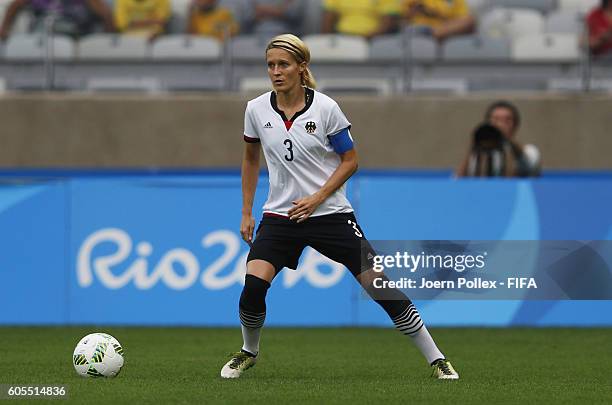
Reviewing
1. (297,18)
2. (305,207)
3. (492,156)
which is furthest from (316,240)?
(297,18)

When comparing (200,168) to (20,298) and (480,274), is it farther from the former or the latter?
(480,274)

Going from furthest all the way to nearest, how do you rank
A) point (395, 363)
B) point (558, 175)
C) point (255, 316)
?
point (558, 175), point (395, 363), point (255, 316)

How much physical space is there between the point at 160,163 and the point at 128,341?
5.74 meters

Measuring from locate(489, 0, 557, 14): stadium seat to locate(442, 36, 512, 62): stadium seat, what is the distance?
581mm

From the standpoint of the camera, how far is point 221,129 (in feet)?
51.3

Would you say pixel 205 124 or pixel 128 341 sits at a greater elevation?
pixel 205 124

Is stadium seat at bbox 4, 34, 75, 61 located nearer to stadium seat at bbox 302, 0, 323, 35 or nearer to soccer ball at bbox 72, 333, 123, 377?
stadium seat at bbox 302, 0, 323, 35

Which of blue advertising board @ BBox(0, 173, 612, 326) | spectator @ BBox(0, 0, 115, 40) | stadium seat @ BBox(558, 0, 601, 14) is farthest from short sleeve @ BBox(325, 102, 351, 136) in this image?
stadium seat @ BBox(558, 0, 601, 14)

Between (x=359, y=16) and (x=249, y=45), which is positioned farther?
(x=359, y=16)

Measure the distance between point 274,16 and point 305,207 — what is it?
8431mm

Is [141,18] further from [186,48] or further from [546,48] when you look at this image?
[546,48]

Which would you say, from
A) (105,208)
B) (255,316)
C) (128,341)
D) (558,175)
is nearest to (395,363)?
(255,316)

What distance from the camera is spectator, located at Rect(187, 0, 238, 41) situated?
14.8m

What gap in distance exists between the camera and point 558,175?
14.6 metres
